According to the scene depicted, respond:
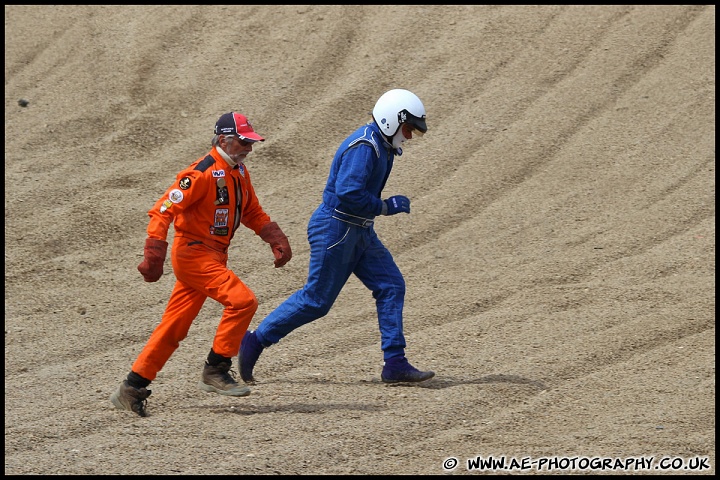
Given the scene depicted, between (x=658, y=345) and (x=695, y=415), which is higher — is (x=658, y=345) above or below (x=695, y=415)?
above

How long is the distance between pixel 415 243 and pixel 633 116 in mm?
3776

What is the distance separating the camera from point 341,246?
26.5ft

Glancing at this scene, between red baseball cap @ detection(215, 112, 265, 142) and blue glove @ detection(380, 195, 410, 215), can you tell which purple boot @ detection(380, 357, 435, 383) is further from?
red baseball cap @ detection(215, 112, 265, 142)

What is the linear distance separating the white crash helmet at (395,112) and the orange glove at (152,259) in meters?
1.83

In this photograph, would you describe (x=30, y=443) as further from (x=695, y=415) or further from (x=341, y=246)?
(x=695, y=415)

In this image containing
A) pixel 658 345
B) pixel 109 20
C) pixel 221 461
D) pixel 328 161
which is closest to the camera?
pixel 221 461

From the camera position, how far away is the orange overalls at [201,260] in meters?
7.61

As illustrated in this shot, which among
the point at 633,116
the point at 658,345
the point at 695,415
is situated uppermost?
the point at 633,116

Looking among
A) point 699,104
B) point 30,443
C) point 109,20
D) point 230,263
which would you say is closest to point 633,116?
point 699,104

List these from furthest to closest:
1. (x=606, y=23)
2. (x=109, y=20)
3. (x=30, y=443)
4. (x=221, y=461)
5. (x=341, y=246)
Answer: (x=109, y=20)
(x=606, y=23)
(x=341, y=246)
(x=30, y=443)
(x=221, y=461)
